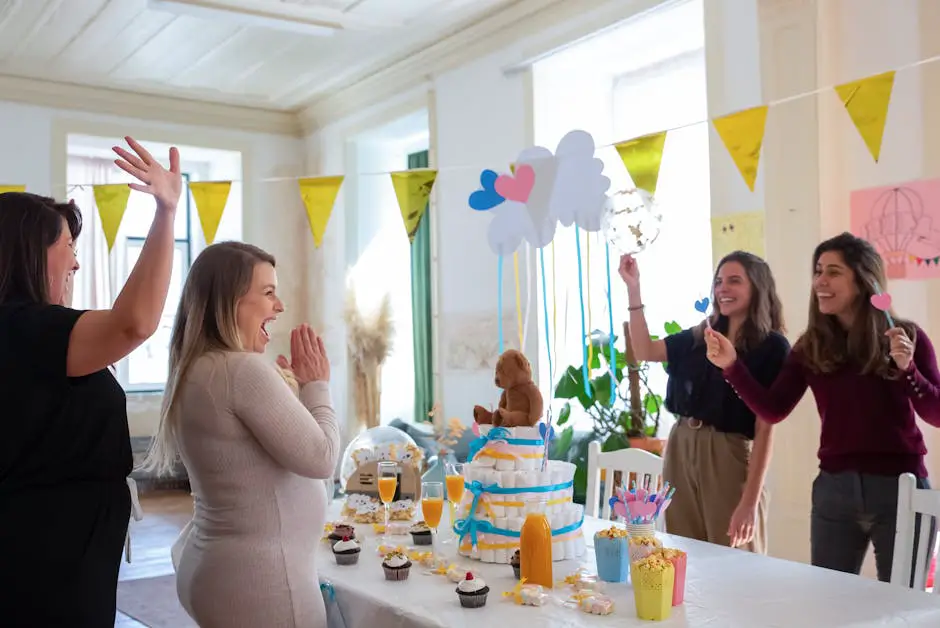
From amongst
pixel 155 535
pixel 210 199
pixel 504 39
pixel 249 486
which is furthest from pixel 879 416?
pixel 155 535

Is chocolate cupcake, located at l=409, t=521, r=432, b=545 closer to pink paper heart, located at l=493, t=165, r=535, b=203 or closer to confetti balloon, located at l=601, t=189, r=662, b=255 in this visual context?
pink paper heart, located at l=493, t=165, r=535, b=203

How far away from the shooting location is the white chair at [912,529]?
2025mm

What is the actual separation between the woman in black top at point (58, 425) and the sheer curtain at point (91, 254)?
6.71 m

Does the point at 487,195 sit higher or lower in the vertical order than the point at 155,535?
higher

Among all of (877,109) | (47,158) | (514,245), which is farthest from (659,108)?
(47,158)

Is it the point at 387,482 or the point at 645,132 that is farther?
the point at 645,132

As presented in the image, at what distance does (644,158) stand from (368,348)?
14.0ft

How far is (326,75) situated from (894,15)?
14.9ft

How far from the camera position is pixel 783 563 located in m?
2.06

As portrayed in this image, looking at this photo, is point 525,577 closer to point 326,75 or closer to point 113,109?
point 326,75

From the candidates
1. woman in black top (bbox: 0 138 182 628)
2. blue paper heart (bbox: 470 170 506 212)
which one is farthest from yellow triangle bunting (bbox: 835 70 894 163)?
woman in black top (bbox: 0 138 182 628)

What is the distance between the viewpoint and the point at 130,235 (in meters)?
8.23

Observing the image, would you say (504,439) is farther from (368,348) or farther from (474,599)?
(368,348)

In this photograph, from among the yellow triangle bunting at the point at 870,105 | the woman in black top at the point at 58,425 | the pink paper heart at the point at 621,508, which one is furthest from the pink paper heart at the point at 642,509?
the yellow triangle bunting at the point at 870,105
